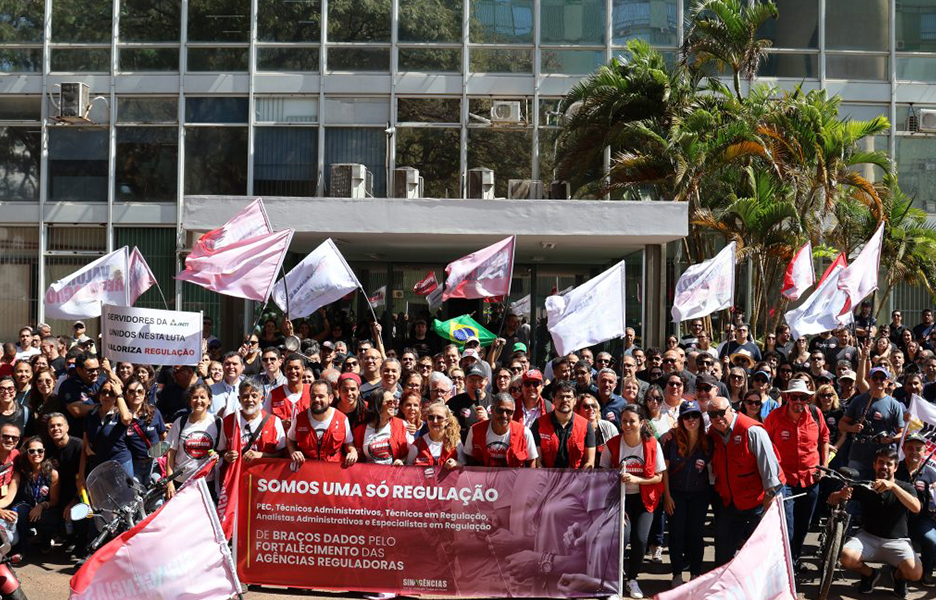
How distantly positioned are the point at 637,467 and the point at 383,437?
197 cm

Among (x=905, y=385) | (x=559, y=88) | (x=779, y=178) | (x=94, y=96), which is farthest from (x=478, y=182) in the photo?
(x=905, y=385)

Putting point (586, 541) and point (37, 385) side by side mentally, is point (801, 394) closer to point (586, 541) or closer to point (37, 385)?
point (586, 541)

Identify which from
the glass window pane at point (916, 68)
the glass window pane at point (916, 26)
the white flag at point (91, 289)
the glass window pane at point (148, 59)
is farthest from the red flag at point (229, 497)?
the glass window pane at point (916, 26)

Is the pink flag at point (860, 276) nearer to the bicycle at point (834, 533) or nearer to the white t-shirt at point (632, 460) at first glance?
the bicycle at point (834, 533)

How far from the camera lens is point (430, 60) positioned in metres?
22.3

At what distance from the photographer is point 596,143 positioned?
19906 millimetres

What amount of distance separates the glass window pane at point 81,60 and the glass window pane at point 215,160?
2.21 metres

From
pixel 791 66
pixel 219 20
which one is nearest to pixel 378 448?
pixel 219 20

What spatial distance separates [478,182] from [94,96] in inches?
323

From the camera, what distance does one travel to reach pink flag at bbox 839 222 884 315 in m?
12.3

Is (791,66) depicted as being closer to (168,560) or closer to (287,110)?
(287,110)

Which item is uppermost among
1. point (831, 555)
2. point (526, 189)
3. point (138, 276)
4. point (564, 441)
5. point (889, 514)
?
point (526, 189)

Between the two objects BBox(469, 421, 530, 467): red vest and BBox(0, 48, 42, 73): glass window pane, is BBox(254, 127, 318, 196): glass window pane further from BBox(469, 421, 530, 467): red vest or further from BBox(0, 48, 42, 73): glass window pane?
BBox(469, 421, 530, 467): red vest

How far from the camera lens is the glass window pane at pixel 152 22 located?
2245cm
